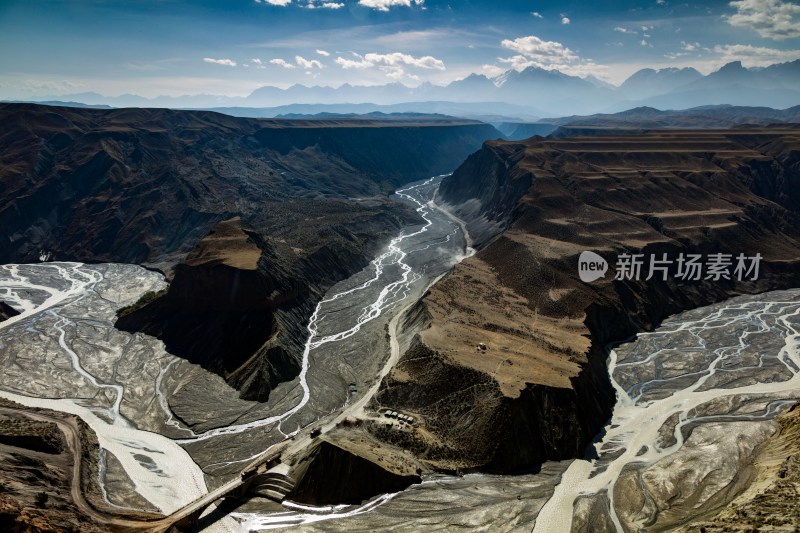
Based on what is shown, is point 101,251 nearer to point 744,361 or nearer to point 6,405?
point 6,405

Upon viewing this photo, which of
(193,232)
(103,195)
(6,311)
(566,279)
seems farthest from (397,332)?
(103,195)

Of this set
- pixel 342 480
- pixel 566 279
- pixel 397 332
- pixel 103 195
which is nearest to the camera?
pixel 342 480

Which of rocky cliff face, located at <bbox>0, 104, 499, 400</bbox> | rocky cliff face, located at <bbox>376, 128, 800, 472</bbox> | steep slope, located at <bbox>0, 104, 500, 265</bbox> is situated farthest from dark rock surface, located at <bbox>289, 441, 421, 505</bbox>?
steep slope, located at <bbox>0, 104, 500, 265</bbox>

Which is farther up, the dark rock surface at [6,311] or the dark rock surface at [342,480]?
the dark rock surface at [6,311]

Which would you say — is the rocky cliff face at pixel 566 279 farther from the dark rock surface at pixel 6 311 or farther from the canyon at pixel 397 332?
the dark rock surface at pixel 6 311

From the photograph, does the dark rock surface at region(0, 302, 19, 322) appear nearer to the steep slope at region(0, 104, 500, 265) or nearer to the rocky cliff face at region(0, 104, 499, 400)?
the rocky cliff face at region(0, 104, 499, 400)

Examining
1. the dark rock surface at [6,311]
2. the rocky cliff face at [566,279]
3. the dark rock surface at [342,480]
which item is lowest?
the dark rock surface at [342,480]

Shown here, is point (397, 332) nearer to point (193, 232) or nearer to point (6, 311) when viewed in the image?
point (6, 311)

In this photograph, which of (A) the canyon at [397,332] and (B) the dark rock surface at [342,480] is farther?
(A) the canyon at [397,332]

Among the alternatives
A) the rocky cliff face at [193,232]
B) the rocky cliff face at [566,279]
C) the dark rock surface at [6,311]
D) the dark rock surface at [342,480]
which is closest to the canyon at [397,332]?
the dark rock surface at [342,480]
